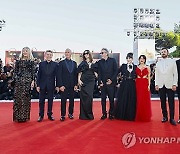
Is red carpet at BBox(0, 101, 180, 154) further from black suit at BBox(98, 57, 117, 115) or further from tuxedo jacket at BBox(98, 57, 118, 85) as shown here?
tuxedo jacket at BBox(98, 57, 118, 85)

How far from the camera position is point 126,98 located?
207 inches

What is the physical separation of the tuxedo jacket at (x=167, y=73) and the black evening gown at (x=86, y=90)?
4.22 feet

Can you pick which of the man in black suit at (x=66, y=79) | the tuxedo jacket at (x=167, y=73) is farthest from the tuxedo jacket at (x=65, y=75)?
the tuxedo jacket at (x=167, y=73)

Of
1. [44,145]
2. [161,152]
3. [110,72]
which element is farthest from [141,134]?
[110,72]

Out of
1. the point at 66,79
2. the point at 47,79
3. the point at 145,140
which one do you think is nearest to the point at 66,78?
the point at 66,79

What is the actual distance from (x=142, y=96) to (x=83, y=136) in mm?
1929

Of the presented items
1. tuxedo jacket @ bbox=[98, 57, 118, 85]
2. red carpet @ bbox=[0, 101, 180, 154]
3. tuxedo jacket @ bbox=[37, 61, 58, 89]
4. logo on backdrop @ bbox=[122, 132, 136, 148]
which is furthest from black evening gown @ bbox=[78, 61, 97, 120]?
logo on backdrop @ bbox=[122, 132, 136, 148]

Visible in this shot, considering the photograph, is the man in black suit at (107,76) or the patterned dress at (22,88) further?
the man in black suit at (107,76)

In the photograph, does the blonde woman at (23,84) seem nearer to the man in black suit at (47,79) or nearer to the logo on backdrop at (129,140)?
the man in black suit at (47,79)

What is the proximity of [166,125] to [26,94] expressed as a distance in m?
2.55

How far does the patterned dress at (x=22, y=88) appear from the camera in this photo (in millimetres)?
4883

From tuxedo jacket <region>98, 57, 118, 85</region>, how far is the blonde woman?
134cm

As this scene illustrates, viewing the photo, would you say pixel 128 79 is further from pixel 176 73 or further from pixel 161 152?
pixel 161 152

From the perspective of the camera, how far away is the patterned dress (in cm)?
488
